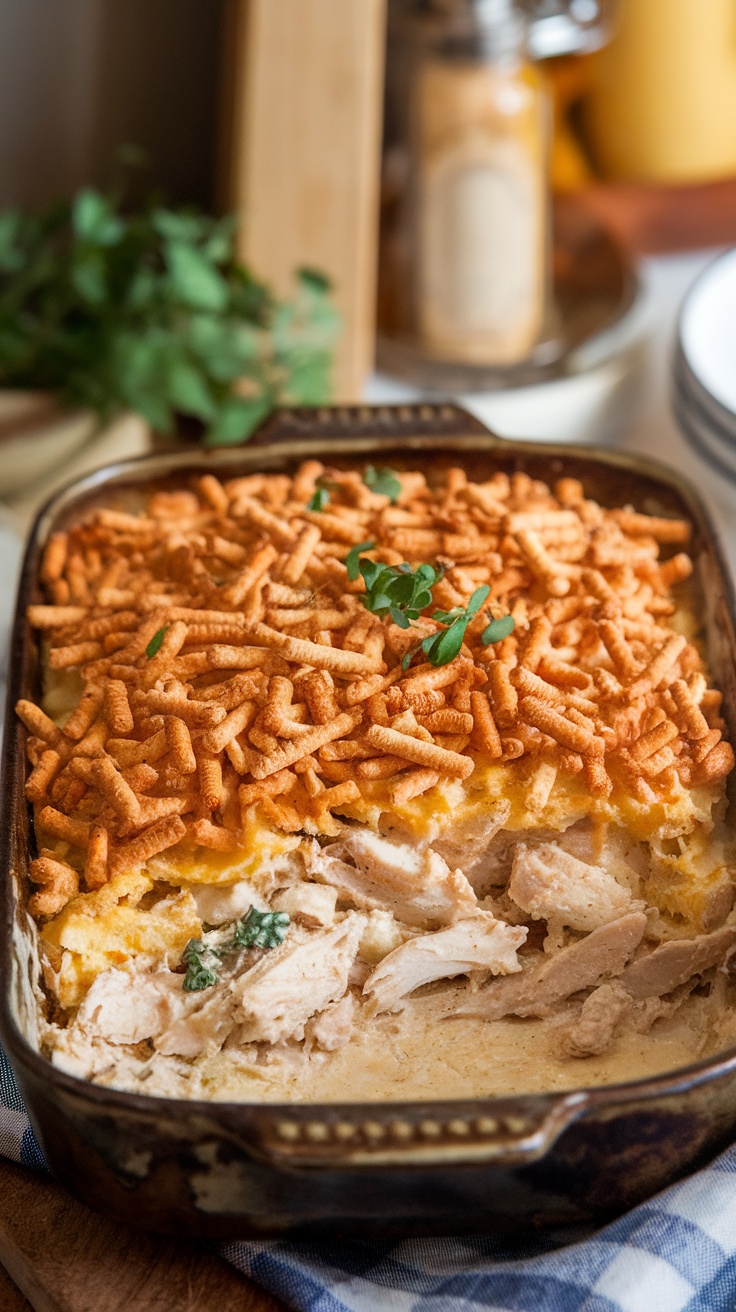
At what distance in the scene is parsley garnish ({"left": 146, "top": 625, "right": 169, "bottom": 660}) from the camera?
6.13 ft

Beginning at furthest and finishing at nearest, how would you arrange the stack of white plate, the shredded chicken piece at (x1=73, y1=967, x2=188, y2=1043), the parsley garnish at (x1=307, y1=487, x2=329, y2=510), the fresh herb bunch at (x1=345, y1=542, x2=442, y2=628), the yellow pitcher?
1. the yellow pitcher
2. the stack of white plate
3. the parsley garnish at (x1=307, y1=487, x2=329, y2=510)
4. the fresh herb bunch at (x1=345, y1=542, x2=442, y2=628)
5. the shredded chicken piece at (x1=73, y1=967, x2=188, y2=1043)

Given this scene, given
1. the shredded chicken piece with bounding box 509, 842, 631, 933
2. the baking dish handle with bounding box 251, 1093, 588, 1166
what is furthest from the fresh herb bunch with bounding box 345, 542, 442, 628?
the baking dish handle with bounding box 251, 1093, 588, 1166

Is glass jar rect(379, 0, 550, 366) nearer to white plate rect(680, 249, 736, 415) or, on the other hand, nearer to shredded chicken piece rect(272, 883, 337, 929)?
white plate rect(680, 249, 736, 415)

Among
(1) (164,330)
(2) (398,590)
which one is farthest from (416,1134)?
(1) (164,330)

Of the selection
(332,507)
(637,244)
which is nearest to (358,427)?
(332,507)

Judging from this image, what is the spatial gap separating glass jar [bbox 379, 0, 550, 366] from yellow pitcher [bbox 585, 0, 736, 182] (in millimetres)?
491

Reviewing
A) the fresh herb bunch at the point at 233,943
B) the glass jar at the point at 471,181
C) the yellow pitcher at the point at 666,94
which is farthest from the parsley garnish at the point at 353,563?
the yellow pitcher at the point at 666,94

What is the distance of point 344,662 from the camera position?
1.80m

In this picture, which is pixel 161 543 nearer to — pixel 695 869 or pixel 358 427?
pixel 358 427

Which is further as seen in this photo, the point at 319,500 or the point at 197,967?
the point at 319,500

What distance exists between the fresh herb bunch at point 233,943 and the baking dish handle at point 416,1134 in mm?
→ 351

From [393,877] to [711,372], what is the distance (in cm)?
154

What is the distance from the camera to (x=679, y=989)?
171 centimetres

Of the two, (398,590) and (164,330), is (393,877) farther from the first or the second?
(164,330)
